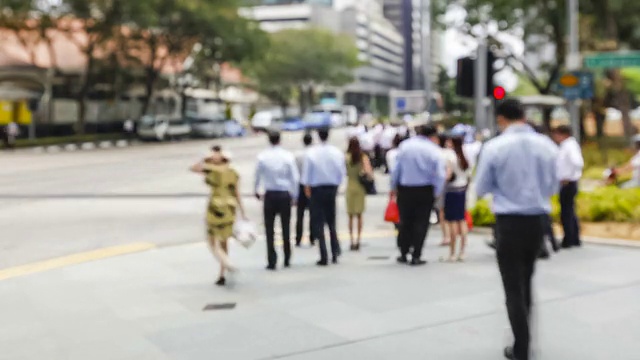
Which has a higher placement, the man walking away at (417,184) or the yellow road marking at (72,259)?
the man walking away at (417,184)

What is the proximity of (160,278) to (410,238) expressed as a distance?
9.47 feet

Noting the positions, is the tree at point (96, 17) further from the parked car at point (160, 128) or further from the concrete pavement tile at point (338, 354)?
the concrete pavement tile at point (338, 354)

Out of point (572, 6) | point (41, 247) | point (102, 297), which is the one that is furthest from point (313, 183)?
point (572, 6)

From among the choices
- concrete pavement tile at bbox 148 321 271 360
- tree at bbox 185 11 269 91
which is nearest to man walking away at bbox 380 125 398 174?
concrete pavement tile at bbox 148 321 271 360

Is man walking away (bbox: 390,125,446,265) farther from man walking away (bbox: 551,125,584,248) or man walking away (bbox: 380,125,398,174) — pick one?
man walking away (bbox: 380,125,398,174)

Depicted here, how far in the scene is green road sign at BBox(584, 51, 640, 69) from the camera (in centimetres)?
1422

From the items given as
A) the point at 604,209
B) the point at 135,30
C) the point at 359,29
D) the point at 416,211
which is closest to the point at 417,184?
the point at 416,211

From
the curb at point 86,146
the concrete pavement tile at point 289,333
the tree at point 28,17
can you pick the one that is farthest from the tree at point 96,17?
the concrete pavement tile at point 289,333

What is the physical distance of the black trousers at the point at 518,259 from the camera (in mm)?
5195

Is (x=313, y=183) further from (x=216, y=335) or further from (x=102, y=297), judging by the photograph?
(x=216, y=335)

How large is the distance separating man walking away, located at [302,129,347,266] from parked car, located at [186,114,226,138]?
151 feet

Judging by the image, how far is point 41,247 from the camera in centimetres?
1123

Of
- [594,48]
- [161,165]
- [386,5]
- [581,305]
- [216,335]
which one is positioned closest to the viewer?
[216,335]

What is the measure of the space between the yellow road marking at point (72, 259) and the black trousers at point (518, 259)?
5862mm
